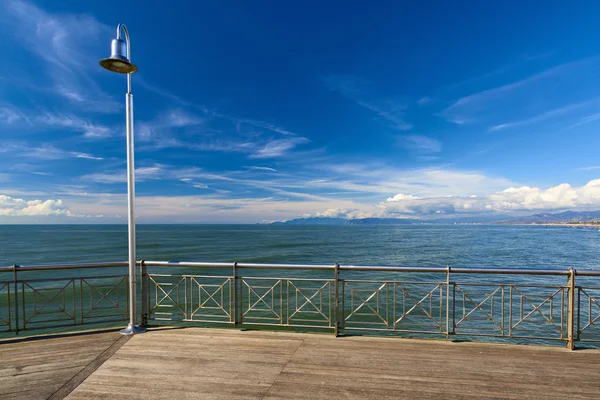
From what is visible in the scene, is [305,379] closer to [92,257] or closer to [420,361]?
[420,361]

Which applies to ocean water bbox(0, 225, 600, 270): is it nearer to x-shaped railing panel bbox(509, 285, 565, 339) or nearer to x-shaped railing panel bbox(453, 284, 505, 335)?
x-shaped railing panel bbox(453, 284, 505, 335)

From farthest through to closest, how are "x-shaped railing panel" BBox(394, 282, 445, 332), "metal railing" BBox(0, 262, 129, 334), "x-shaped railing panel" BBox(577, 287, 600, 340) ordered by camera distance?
"x-shaped railing panel" BBox(394, 282, 445, 332)
"metal railing" BBox(0, 262, 129, 334)
"x-shaped railing panel" BBox(577, 287, 600, 340)

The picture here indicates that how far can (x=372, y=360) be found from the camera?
3.74 m

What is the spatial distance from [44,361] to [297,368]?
2997mm

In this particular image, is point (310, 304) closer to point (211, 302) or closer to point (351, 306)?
point (351, 306)

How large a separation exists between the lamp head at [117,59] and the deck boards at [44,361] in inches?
147

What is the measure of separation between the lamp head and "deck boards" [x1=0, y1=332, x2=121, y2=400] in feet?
12.2

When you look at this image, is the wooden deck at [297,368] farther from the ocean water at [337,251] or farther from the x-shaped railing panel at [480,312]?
the ocean water at [337,251]

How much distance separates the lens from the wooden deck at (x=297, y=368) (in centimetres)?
305

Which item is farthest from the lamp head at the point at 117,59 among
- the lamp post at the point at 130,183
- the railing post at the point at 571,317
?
the railing post at the point at 571,317

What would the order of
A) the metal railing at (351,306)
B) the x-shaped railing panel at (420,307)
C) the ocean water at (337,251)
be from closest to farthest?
the metal railing at (351,306), the x-shaped railing panel at (420,307), the ocean water at (337,251)

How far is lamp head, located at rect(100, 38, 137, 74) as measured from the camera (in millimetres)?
4113

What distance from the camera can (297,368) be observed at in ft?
11.6

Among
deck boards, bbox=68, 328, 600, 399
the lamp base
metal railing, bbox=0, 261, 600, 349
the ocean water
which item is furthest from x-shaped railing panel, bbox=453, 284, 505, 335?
the lamp base
